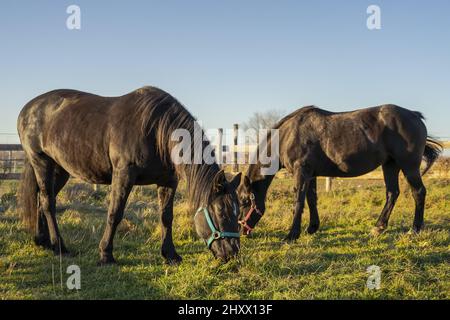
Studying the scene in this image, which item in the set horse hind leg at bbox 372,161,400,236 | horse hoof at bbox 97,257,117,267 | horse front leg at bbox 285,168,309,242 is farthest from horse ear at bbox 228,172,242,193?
horse hind leg at bbox 372,161,400,236

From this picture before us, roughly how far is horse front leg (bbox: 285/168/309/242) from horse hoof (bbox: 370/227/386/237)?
120 centimetres

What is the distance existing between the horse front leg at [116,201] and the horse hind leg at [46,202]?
2.86ft

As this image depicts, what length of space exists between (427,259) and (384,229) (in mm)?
1858

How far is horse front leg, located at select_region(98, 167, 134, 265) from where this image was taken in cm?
489

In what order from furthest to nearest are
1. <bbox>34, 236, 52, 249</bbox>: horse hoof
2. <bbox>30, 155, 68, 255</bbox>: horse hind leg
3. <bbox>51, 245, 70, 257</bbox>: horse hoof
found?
<bbox>34, 236, 52, 249</bbox>: horse hoof, <bbox>30, 155, 68, 255</bbox>: horse hind leg, <bbox>51, 245, 70, 257</bbox>: horse hoof

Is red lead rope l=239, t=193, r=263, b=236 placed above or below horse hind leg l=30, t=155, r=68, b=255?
below

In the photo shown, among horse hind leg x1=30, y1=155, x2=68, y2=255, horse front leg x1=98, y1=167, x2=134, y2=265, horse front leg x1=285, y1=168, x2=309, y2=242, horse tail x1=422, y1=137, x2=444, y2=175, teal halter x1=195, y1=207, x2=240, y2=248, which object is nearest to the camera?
teal halter x1=195, y1=207, x2=240, y2=248

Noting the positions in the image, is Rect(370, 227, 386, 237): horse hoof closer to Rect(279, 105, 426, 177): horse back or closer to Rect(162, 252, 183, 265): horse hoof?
Rect(279, 105, 426, 177): horse back

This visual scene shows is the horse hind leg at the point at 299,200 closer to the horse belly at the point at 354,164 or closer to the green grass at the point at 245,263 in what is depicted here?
the green grass at the point at 245,263

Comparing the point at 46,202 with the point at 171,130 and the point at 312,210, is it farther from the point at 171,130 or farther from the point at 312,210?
the point at 312,210

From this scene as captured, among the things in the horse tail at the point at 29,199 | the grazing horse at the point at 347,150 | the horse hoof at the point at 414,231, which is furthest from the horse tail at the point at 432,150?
the horse tail at the point at 29,199

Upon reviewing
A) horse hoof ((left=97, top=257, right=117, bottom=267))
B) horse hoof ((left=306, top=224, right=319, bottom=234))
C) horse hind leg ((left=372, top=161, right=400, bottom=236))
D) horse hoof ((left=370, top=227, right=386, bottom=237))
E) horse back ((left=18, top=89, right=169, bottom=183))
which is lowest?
horse hoof ((left=306, top=224, right=319, bottom=234))
